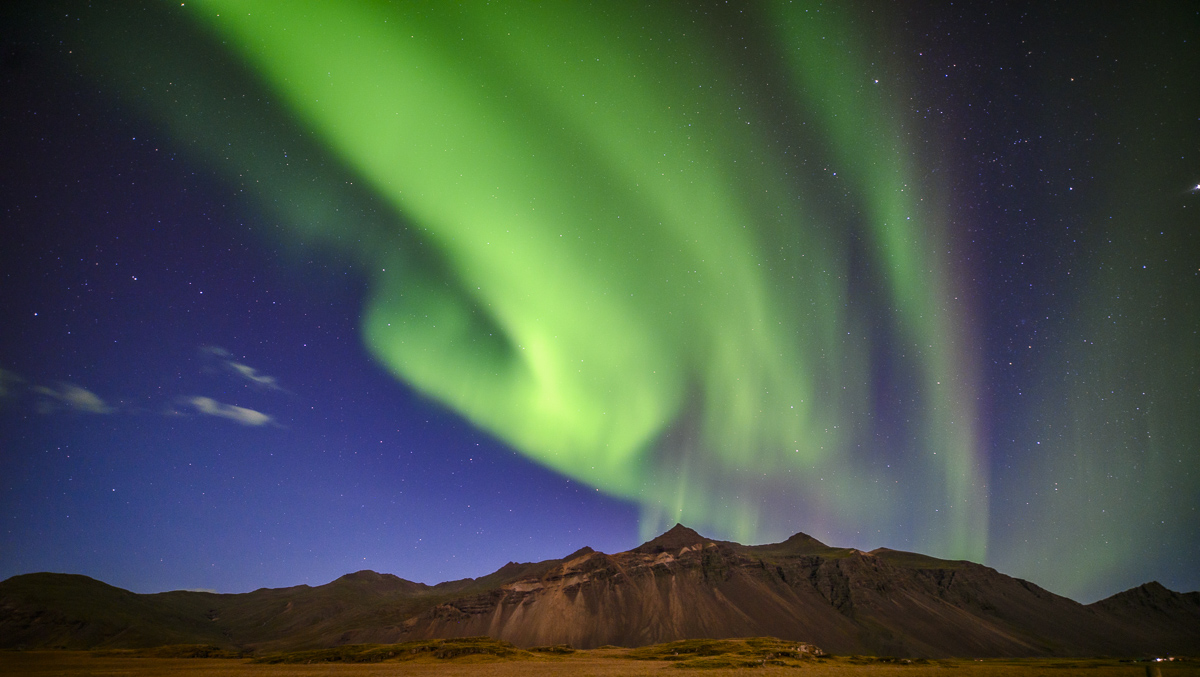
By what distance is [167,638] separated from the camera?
18900 cm

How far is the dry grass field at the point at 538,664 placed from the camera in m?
72.0

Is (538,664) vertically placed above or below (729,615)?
above

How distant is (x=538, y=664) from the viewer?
295ft

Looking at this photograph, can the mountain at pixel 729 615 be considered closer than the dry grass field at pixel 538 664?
No

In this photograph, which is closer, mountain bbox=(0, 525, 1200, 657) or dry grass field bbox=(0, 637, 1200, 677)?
dry grass field bbox=(0, 637, 1200, 677)

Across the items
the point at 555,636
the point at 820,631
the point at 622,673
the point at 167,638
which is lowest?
the point at 167,638

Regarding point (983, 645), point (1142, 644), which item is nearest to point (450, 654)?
point (983, 645)

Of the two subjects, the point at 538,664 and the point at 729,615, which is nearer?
the point at 538,664

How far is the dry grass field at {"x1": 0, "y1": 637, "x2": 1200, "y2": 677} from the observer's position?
236ft

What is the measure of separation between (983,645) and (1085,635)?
6423cm

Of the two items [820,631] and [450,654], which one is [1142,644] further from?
[450,654]

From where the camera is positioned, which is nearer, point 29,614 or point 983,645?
point 983,645

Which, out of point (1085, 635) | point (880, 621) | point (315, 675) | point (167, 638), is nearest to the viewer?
point (315, 675)

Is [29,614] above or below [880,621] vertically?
below
